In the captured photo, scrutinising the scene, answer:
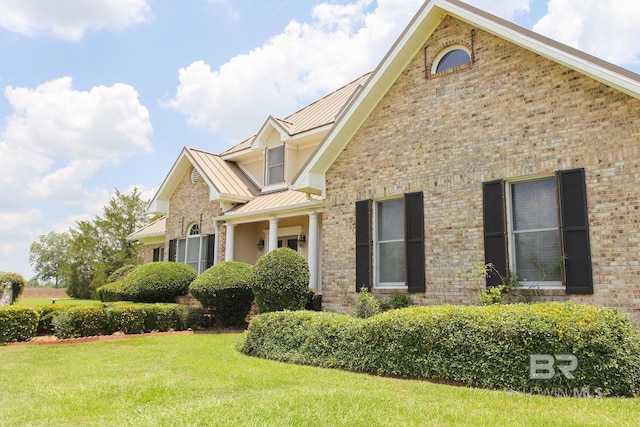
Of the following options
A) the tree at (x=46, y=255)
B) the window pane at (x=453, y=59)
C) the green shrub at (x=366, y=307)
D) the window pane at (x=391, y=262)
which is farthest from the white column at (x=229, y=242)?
the tree at (x=46, y=255)

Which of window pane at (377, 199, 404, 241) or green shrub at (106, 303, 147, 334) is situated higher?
window pane at (377, 199, 404, 241)

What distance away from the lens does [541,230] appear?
888 centimetres

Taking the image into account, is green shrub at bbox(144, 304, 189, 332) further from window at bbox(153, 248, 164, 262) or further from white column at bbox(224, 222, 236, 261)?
window at bbox(153, 248, 164, 262)

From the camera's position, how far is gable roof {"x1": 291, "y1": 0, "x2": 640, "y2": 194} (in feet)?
26.5

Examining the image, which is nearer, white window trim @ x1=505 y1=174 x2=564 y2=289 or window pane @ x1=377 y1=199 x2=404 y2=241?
white window trim @ x1=505 y1=174 x2=564 y2=289

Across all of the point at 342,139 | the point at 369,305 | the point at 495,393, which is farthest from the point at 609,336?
the point at 342,139

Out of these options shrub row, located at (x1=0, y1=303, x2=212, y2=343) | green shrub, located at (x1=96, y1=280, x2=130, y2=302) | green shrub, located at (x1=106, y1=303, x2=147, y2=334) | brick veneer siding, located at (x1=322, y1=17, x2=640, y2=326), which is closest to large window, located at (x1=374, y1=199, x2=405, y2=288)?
brick veneer siding, located at (x1=322, y1=17, x2=640, y2=326)

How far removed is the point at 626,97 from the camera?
321 inches

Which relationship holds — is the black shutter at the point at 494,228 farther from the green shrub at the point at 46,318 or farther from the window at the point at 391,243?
the green shrub at the point at 46,318

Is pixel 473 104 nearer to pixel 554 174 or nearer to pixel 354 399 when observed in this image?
pixel 554 174

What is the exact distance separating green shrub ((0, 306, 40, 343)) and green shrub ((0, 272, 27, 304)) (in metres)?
14.9

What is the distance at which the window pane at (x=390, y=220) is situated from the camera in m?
11.2

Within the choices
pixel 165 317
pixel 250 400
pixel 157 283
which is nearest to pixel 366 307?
pixel 250 400

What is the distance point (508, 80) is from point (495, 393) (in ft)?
20.7
